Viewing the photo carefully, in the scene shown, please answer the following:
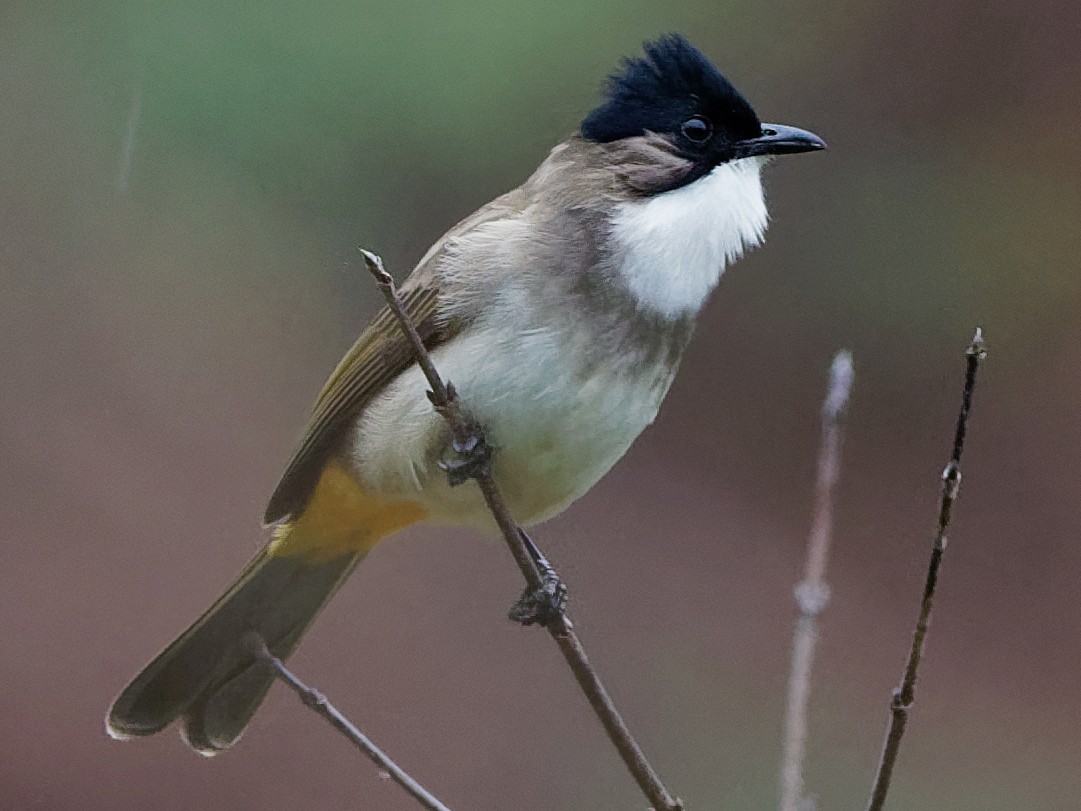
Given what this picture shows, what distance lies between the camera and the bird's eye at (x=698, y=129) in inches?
53.9

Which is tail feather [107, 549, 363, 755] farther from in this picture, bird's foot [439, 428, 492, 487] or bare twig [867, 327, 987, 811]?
bare twig [867, 327, 987, 811]

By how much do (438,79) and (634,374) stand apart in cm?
69

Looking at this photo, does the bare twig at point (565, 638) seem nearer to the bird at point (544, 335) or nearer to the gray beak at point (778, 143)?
the bird at point (544, 335)

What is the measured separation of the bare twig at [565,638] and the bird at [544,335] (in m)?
0.20

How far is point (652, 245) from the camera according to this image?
1.40 metres

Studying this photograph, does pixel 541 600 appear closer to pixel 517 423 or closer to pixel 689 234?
pixel 517 423

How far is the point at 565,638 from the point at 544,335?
0.36 meters

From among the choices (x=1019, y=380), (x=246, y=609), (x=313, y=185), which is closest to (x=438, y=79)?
(x=313, y=185)

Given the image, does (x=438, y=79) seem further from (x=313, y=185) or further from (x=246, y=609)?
(x=246, y=609)

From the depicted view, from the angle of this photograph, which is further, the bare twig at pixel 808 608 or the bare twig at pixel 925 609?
the bare twig at pixel 808 608

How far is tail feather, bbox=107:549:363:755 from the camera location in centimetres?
154

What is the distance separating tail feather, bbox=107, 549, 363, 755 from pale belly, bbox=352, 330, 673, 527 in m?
0.21

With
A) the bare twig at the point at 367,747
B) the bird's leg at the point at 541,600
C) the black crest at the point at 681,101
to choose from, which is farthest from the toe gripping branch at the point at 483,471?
Result: the black crest at the point at 681,101

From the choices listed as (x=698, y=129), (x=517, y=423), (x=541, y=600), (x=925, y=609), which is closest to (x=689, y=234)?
(x=698, y=129)
